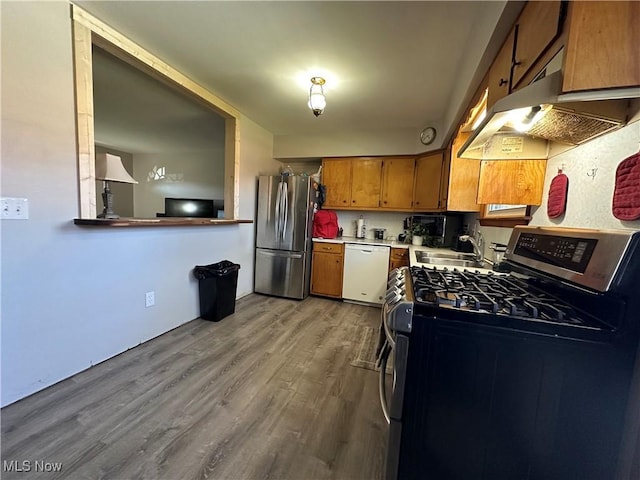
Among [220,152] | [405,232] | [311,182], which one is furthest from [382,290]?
[220,152]

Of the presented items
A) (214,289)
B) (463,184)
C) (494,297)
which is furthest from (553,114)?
(214,289)

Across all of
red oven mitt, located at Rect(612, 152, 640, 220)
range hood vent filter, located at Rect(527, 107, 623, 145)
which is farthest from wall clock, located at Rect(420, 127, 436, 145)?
red oven mitt, located at Rect(612, 152, 640, 220)

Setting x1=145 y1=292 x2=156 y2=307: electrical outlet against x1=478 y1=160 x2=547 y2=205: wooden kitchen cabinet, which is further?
x1=145 y1=292 x2=156 y2=307: electrical outlet

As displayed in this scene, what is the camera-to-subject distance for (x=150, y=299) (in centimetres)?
240

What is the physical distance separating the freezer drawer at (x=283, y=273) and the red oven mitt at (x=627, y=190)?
3068 millimetres

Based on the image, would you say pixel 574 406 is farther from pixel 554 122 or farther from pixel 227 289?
pixel 227 289

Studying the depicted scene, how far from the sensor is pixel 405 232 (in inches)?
160

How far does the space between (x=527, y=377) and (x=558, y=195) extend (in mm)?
987

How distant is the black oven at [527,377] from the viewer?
775 millimetres

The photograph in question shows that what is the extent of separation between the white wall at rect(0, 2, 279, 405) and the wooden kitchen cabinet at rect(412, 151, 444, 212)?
3.17 m

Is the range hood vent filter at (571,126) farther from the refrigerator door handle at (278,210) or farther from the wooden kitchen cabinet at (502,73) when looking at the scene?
the refrigerator door handle at (278,210)

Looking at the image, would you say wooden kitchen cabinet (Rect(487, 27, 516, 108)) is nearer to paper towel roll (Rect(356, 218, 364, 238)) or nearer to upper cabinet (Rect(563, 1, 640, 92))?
upper cabinet (Rect(563, 1, 640, 92))

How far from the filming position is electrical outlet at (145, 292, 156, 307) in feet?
7.79

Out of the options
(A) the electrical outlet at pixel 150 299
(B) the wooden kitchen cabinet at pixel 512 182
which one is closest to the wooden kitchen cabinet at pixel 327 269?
(A) the electrical outlet at pixel 150 299
